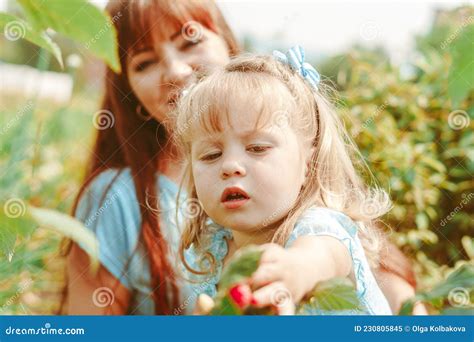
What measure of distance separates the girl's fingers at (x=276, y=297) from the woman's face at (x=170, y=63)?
1.33 meters

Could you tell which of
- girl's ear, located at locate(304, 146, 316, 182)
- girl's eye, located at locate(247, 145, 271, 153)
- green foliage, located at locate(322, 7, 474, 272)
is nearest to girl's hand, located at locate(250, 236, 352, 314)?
girl's eye, located at locate(247, 145, 271, 153)

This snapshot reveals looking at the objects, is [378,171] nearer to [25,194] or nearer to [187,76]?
[187,76]

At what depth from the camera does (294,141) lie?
1649mm

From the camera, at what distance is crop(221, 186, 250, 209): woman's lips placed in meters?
1.50

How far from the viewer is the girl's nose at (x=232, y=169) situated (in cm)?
149

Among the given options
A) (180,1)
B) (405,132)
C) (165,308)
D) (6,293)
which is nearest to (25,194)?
(6,293)

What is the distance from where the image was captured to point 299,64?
1815 millimetres

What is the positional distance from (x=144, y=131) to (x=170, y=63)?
12.3 inches

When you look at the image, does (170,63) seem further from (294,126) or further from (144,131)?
(294,126)

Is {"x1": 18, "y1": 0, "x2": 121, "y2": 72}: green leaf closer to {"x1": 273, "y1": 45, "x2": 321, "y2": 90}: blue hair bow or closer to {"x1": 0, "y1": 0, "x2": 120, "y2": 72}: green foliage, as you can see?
{"x1": 0, "y1": 0, "x2": 120, "y2": 72}: green foliage

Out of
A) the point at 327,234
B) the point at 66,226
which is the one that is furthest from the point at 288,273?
the point at 327,234

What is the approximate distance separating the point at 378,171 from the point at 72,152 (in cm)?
132

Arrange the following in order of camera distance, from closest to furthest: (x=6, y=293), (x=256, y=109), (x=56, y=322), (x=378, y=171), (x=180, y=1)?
(x=256, y=109)
(x=56, y=322)
(x=6, y=293)
(x=180, y=1)
(x=378, y=171)

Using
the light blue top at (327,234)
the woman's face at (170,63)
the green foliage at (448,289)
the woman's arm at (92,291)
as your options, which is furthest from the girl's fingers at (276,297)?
the woman's arm at (92,291)
